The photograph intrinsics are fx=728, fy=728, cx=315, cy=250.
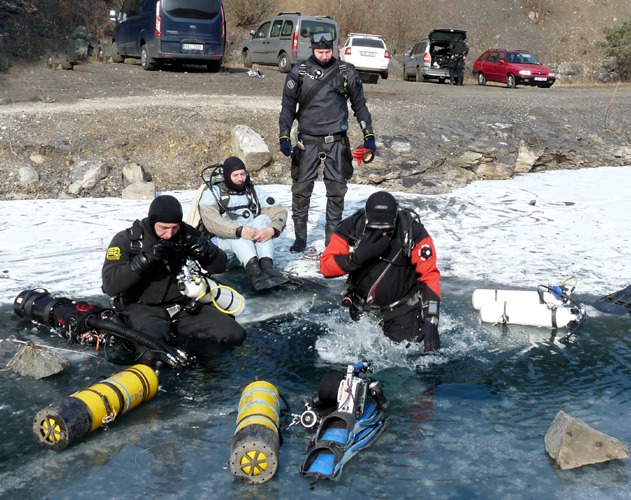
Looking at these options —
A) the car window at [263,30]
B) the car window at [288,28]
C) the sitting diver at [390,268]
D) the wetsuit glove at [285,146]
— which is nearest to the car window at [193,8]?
the car window at [288,28]

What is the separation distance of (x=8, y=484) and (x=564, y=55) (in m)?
35.0

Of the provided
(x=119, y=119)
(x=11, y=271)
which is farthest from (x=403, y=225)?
(x=119, y=119)

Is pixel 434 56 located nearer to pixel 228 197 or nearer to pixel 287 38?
pixel 287 38

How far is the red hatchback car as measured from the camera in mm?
21625

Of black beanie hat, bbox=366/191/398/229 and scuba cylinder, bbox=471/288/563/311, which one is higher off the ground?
black beanie hat, bbox=366/191/398/229

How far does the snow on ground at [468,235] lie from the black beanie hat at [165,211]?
1804 millimetres

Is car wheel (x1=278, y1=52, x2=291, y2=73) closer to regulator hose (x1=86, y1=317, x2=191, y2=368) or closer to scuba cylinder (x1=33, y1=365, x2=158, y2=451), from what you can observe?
regulator hose (x1=86, y1=317, x2=191, y2=368)

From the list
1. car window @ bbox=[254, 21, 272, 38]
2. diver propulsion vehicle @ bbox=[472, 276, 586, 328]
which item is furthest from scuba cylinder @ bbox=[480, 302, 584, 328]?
car window @ bbox=[254, 21, 272, 38]

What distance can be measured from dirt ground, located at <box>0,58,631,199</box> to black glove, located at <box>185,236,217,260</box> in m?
4.88

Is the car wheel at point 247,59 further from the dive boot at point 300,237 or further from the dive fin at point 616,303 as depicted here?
the dive fin at point 616,303

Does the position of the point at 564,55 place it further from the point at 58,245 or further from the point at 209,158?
the point at 58,245

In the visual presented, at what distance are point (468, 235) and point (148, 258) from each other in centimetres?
463

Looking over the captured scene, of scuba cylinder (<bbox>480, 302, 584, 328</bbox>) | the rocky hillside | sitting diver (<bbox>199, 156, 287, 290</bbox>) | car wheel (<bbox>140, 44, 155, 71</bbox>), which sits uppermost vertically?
the rocky hillside

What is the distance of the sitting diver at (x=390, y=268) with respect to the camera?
478cm
